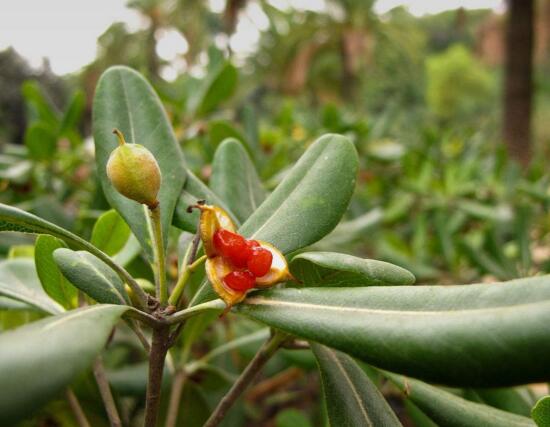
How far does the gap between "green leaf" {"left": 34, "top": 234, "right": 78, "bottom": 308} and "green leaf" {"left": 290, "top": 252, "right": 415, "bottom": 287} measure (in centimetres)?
24

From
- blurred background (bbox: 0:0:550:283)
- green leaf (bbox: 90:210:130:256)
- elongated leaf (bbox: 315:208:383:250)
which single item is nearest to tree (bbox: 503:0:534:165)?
blurred background (bbox: 0:0:550:283)

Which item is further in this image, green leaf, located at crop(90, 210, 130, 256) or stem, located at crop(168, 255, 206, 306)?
green leaf, located at crop(90, 210, 130, 256)

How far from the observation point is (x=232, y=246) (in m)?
0.52

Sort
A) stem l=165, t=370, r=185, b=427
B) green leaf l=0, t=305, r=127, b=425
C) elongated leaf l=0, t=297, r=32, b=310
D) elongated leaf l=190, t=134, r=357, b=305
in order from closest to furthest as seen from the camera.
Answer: green leaf l=0, t=305, r=127, b=425 < elongated leaf l=190, t=134, r=357, b=305 < elongated leaf l=0, t=297, r=32, b=310 < stem l=165, t=370, r=185, b=427

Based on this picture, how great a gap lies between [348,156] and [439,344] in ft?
0.90

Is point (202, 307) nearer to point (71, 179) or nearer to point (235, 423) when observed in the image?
point (235, 423)

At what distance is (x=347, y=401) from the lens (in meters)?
0.55

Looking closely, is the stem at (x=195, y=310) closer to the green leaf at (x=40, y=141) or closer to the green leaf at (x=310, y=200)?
the green leaf at (x=310, y=200)

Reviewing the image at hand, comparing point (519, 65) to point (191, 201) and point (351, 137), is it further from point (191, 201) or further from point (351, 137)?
point (191, 201)

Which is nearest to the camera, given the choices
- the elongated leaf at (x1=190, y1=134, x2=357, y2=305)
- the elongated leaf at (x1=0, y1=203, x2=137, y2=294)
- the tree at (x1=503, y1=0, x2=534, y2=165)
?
the elongated leaf at (x1=0, y1=203, x2=137, y2=294)

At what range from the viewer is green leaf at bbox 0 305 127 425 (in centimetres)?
31

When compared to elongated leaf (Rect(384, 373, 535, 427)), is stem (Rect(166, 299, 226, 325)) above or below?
above

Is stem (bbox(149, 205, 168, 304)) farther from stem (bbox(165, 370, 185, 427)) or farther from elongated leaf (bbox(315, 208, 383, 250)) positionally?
elongated leaf (bbox(315, 208, 383, 250))

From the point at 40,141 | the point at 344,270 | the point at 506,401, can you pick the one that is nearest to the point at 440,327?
the point at 344,270
